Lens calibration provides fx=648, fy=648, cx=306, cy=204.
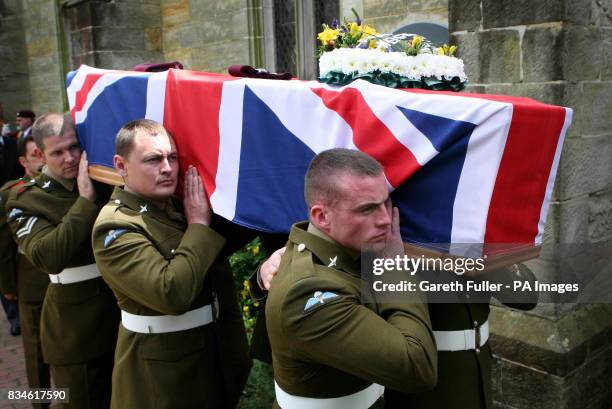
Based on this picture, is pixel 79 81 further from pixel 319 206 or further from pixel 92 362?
pixel 319 206

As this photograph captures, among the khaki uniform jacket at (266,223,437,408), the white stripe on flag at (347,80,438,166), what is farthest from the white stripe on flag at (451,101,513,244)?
the khaki uniform jacket at (266,223,437,408)

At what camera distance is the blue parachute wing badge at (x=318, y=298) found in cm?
177

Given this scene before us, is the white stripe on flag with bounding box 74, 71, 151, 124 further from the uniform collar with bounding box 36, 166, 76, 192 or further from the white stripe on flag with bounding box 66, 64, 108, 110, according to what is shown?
the uniform collar with bounding box 36, 166, 76, 192

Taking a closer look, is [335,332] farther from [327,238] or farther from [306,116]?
[306,116]

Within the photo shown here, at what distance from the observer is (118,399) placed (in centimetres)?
281

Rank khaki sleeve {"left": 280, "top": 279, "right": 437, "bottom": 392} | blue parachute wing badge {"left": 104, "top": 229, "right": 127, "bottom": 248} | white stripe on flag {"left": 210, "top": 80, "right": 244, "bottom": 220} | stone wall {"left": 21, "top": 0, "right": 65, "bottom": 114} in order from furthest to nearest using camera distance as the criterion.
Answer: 1. stone wall {"left": 21, "top": 0, "right": 65, "bottom": 114}
2. white stripe on flag {"left": 210, "top": 80, "right": 244, "bottom": 220}
3. blue parachute wing badge {"left": 104, "top": 229, "right": 127, "bottom": 248}
4. khaki sleeve {"left": 280, "top": 279, "right": 437, "bottom": 392}

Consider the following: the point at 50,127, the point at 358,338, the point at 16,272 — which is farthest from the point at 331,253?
the point at 16,272

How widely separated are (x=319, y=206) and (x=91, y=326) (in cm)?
202

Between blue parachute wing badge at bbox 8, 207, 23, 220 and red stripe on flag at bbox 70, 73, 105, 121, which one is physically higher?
red stripe on flag at bbox 70, 73, 105, 121

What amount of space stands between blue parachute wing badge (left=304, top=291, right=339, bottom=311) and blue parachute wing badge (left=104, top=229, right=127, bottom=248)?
1.04m

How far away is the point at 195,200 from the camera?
2695mm

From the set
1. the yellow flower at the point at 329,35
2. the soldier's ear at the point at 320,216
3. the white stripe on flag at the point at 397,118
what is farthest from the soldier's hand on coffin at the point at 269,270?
the yellow flower at the point at 329,35

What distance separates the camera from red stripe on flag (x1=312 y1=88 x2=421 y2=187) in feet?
6.90

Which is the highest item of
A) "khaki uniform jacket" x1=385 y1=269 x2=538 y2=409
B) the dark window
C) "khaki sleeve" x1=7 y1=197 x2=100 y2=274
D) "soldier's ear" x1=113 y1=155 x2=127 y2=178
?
the dark window
